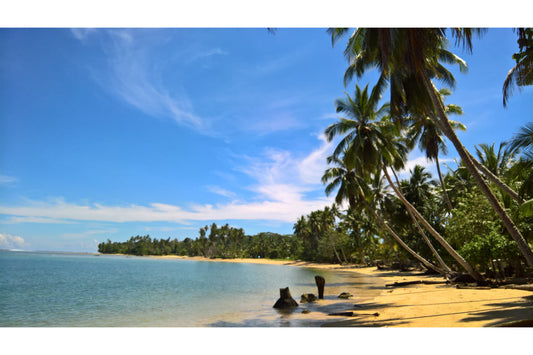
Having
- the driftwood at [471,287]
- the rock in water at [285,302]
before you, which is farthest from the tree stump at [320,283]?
the driftwood at [471,287]

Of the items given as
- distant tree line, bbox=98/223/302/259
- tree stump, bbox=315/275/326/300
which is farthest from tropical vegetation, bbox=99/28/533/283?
distant tree line, bbox=98/223/302/259

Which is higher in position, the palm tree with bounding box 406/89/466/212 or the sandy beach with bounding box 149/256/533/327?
the palm tree with bounding box 406/89/466/212

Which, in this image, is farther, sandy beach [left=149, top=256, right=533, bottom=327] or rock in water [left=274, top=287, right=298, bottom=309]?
rock in water [left=274, top=287, right=298, bottom=309]

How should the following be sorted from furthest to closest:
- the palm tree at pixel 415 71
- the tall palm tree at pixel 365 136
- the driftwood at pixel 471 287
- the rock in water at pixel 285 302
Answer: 1. the tall palm tree at pixel 365 136
2. the rock in water at pixel 285 302
3. the driftwood at pixel 471 287
4. the palm tree at pixel 415 71

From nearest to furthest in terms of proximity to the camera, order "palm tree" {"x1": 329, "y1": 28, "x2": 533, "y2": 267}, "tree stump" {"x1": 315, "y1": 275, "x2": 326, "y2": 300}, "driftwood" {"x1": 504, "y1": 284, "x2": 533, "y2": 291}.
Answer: "palm tree" {"x1": 329, "y1": 28, "x2": 533, "y2": 267}
"driftwood" {"x1": 504, "y1": 284, "x2": 533, "y2": 291}
"tree stump" {"x1": 315, "y1": 275, "x2": 326, "y2": 300}

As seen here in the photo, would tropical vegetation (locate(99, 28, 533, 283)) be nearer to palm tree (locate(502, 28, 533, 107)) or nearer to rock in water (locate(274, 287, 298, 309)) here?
palm tree (locate(502, 28, 533, 107))

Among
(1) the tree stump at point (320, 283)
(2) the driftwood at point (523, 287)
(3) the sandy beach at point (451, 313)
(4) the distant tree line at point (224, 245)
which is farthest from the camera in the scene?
(4) the distant tree line at point (224, 245)

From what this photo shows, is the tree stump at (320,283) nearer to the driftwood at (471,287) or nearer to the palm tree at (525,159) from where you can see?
the driftwood at (471,287)

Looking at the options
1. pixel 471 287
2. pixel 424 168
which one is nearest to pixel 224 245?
pixel 424 168

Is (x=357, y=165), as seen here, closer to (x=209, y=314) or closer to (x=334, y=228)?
(x=209, y=314)

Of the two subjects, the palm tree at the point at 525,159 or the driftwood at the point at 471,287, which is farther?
the driftwood at the point at 471,287

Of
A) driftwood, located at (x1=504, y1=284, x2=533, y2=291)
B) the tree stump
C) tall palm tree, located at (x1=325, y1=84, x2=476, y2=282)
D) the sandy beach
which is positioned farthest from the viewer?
tall palm tree, located at (x1=325, y1=84, x2=476, y2=282)

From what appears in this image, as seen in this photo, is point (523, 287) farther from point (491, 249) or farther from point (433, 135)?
point (433, 135)
